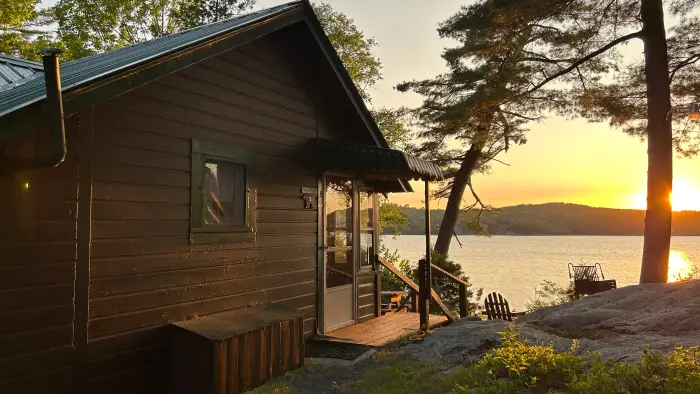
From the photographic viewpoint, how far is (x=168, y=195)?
5258 millimetres

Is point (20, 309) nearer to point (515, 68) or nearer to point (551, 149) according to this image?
point (515, 68)

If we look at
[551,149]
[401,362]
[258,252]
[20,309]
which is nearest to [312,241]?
[258,252]

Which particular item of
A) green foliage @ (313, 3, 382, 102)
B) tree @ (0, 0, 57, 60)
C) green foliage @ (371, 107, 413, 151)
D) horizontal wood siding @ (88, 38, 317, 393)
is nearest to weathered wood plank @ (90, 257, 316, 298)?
horizontal wood siding @ (88, 38, 317, 393)

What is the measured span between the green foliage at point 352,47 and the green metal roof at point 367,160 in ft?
59.8

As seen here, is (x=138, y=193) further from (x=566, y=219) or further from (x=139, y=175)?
(x=566, y=219)

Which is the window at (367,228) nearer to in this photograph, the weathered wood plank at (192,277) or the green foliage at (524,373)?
the weathered wood plank at (192,277)

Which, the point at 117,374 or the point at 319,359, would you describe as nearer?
the point at 117,374

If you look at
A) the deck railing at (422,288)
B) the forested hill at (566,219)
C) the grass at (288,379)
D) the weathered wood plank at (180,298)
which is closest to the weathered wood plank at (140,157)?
the weathered wood plank at (180,298)

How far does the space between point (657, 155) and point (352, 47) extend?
15726mm

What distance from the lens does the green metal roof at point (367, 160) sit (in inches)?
282

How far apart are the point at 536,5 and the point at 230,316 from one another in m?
12.9

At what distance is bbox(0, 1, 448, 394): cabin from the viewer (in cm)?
397

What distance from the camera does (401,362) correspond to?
20.3ft

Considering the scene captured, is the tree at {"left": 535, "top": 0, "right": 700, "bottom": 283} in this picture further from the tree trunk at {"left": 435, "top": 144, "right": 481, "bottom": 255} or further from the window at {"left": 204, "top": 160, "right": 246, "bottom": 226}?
the window at {"left": 204, "top": 160, "right": 246, "bottom": 226}
